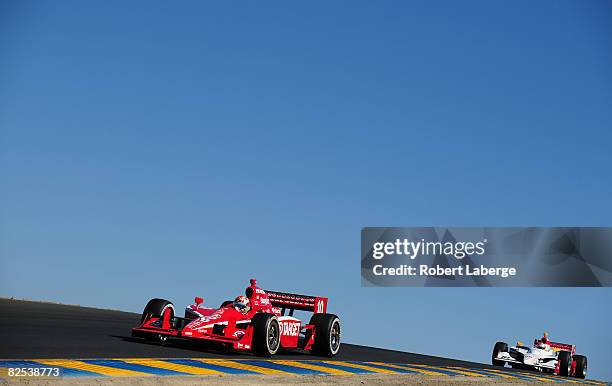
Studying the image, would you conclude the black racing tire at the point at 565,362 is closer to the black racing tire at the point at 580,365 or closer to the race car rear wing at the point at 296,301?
the black racing tire at the point at 580,365

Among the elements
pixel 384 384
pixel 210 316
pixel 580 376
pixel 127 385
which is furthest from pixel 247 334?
pixel 580 376

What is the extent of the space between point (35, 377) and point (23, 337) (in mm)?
7368

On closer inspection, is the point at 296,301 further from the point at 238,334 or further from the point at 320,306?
the point at 238,334

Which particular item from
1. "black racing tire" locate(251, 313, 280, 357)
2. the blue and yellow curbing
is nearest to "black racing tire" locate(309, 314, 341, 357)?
the blue and yellow curbing

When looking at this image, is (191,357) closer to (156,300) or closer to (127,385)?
(156,300)

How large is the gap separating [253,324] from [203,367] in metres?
3.66

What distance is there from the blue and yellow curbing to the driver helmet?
2.14 meters

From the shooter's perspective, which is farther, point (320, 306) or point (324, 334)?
point (320, 306)

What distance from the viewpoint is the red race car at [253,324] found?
19125mm

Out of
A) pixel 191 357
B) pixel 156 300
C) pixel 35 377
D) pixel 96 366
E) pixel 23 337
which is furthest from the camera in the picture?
pixel 156 300

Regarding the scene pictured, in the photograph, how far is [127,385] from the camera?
12.3 metres

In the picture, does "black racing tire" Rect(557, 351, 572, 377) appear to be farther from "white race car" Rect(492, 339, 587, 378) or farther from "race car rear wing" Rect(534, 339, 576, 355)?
"race car rear wing" Rect(534, 339, 576, 355)

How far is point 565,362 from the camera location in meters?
31.0

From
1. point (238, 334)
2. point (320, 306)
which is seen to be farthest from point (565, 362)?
point (238, 334)
